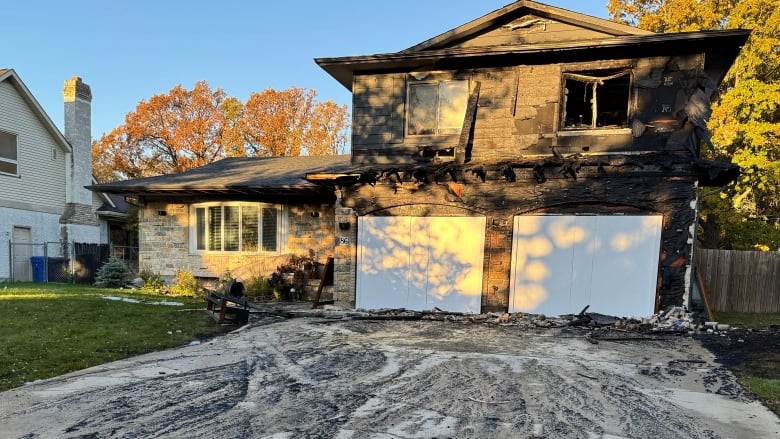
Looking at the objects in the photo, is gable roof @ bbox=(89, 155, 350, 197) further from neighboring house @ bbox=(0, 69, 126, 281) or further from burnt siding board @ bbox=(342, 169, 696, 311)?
neighboring house @ bbox=(0, 69, 126, 281)

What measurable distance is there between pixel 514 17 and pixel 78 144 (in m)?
17.0

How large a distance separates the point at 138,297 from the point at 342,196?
17.9 ft

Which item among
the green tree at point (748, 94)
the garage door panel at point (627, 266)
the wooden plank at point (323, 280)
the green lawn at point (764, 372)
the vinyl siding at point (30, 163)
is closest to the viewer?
the green lawn at point (764, 372)

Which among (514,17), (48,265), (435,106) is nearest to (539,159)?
(435,106)

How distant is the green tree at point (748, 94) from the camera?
1274 cm

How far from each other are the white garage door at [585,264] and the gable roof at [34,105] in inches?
679

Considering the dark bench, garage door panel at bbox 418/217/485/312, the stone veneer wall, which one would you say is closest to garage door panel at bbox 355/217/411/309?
garage door panel at bbox 418/217/485/312

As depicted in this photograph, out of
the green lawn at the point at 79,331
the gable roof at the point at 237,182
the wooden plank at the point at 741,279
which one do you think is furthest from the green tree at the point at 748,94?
the green lawn at the point at 79,331

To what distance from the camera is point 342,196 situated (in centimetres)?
955

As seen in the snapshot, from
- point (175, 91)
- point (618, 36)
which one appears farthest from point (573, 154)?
point (175, 91)

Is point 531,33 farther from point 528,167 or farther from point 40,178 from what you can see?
point 40,178

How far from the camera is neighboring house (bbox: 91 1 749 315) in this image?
7953 millimetres

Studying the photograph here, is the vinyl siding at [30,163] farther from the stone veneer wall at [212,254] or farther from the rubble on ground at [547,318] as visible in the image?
the rubble on ground at [547,318]

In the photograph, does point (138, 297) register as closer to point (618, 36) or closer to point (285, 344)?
point (285, 344)
